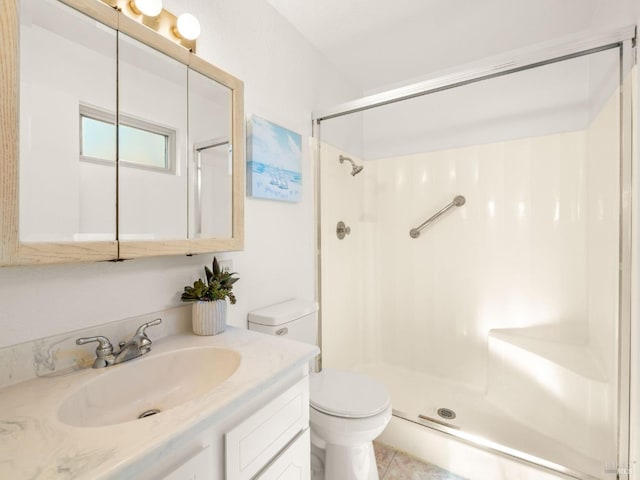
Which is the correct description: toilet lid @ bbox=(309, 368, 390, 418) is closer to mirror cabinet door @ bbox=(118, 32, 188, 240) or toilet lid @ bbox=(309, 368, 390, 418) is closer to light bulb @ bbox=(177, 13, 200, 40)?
mirror cabinet door @ bbox=(118, 32, 188, 240)

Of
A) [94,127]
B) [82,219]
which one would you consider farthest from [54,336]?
[94,127]

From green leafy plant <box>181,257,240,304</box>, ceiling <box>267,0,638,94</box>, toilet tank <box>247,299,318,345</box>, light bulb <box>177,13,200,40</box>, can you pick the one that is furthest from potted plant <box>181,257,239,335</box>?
ceiling <box>267,0,638,94</box>

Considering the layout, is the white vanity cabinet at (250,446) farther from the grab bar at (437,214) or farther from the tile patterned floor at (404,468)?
the grab bar at (437,214)

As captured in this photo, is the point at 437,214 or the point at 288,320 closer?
the point at 288,320

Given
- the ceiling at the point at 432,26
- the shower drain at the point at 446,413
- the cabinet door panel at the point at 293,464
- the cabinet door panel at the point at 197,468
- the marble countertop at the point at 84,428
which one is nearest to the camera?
the marble countertop at the point at 84,428

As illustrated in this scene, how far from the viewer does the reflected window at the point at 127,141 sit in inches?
32.1

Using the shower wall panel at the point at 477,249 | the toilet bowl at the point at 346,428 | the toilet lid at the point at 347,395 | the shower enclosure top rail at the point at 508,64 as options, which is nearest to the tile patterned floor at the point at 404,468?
the toilet bowl at the point at 346,428

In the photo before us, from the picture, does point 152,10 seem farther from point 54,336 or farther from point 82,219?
point 54,336

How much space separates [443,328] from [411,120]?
5.10 ft

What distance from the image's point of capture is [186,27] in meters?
1.03

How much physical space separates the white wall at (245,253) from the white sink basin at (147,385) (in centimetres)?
19

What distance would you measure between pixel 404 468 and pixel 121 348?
1442 mm

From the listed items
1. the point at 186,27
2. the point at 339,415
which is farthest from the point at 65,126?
the point at 339,415

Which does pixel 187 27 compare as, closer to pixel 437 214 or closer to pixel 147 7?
pixel 147 7
